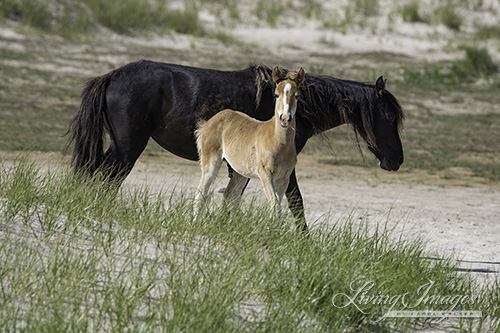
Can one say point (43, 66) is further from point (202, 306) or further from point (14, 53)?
point (202, 306)

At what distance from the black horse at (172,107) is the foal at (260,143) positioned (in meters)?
0.51

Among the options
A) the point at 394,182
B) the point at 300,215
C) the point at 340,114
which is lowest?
the point at 394,182

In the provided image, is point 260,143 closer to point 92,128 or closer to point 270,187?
point 270,187

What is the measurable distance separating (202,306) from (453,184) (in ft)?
29.3

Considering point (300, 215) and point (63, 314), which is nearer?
point (63, 314)

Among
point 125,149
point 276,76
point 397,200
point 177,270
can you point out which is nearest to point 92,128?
point 125,149

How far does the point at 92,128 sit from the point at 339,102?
2445 millimetres

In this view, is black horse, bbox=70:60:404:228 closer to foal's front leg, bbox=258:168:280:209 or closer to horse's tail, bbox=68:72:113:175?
horse's tail, bbox=68:72:113:175

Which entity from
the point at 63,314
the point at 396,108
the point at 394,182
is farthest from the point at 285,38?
the point at 63,314

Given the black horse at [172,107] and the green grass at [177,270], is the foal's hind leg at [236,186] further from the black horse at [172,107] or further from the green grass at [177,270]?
the green grass at [177,270]

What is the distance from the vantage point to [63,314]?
444cm

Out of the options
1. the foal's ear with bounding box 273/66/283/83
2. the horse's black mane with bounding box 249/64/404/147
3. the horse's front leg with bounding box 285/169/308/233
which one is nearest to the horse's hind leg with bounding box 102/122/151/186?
the horse's black mane with bounding box 249/64/404/147

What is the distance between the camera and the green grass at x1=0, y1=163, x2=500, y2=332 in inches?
184

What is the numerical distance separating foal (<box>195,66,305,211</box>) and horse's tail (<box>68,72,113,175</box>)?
3.39ft
